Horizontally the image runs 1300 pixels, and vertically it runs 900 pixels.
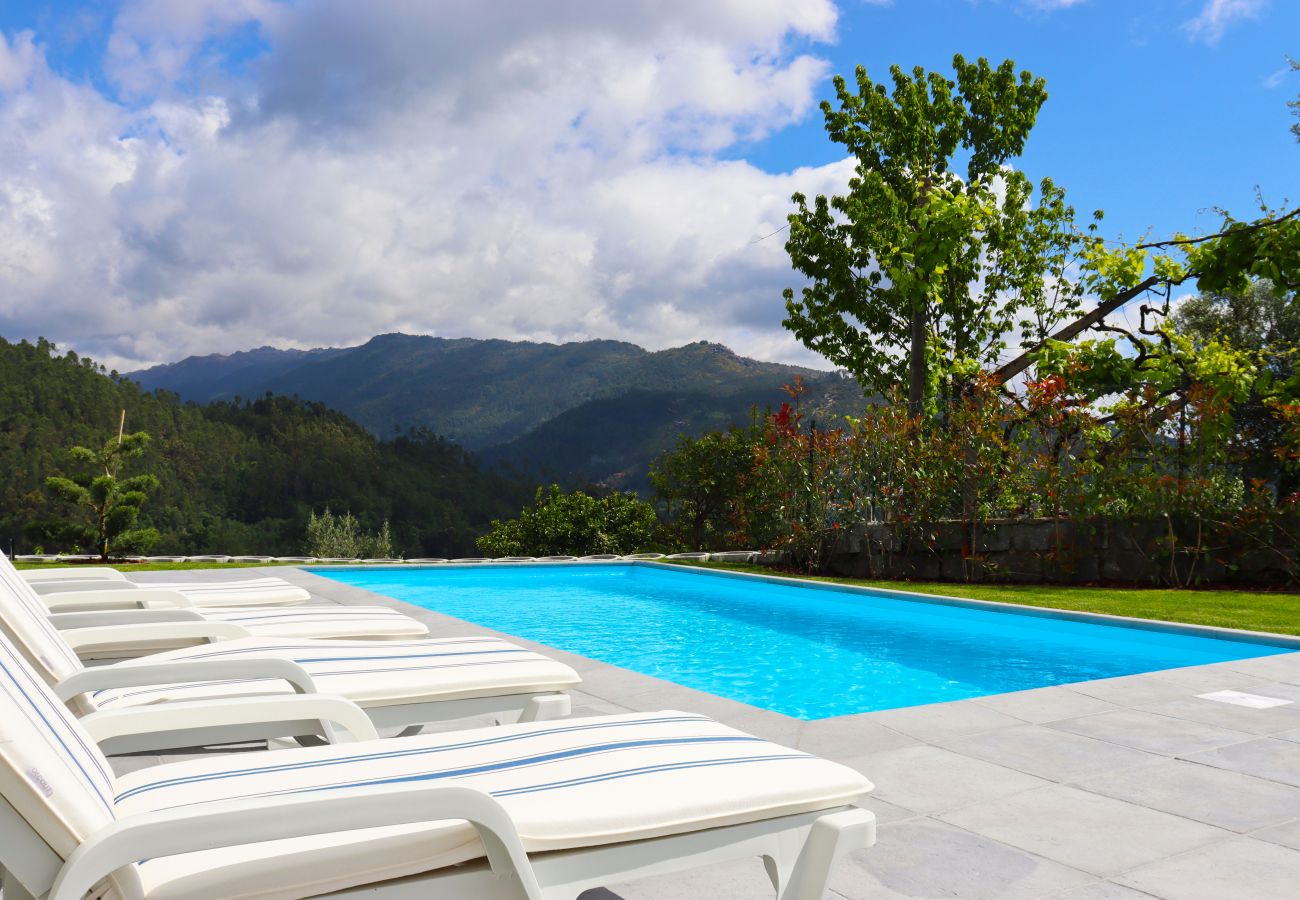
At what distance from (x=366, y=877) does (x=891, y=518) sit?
10.6 m

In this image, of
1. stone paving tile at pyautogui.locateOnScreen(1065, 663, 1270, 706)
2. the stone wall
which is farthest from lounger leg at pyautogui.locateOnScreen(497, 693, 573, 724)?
the stone wall

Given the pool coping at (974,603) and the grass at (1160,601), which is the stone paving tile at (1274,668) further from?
the grass at (1160,601)

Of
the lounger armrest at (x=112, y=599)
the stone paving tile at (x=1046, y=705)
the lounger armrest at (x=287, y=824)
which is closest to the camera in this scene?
the lounger armrest at (x=287, y=824)

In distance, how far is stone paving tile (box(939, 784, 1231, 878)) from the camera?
7.50 ft

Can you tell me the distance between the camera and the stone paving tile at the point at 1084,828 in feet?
7.50

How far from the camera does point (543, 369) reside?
93.2 m

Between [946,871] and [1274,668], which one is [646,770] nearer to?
[946,871]

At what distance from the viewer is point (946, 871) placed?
218cm

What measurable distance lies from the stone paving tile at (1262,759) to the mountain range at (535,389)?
32.8 ft

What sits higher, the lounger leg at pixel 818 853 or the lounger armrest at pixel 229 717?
the lounger armrest at pixel 229 717

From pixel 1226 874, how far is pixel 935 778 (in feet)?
2.77

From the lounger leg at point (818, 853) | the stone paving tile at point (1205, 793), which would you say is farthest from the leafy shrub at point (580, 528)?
the lounger leg at point (818, 853)

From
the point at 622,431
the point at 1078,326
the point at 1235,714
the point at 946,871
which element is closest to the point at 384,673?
the point at 946,871

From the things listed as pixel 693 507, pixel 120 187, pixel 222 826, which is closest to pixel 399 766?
pixel 222 826
